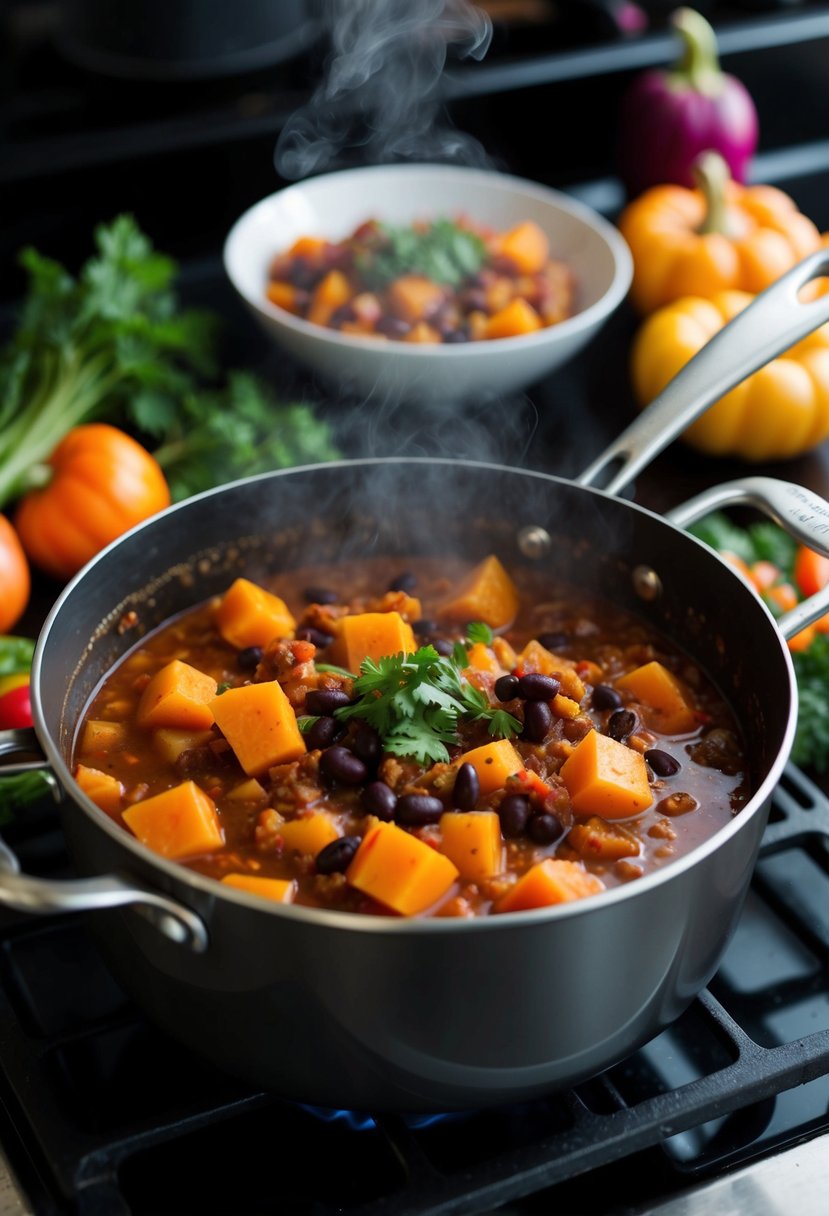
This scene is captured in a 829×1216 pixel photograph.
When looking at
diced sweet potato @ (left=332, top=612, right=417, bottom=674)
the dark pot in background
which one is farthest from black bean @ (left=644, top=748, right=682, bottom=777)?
the dark pot in background

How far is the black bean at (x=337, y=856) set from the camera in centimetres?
164

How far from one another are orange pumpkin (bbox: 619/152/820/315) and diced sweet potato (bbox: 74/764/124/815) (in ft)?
6.87

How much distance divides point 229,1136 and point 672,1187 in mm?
558

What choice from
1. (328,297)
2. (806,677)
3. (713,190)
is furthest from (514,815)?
(713,190)

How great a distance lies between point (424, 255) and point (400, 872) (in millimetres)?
1841

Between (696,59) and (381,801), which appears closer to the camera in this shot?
(381,801)

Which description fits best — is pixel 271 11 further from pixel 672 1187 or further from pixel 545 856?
pixel 672 1187

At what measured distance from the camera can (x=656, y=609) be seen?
225cm

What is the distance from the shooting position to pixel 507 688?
74.8 inches

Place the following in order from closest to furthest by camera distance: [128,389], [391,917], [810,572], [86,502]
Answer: [391,917]
[810,572]
[86,502]
[128,389]

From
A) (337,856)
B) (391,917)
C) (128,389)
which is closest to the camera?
(391,917)

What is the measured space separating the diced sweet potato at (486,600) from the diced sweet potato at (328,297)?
0.95 m

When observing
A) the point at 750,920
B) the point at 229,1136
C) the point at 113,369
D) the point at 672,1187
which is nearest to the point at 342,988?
the point at 229,1136

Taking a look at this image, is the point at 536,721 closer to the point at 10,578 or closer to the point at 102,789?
the point at 102,789
